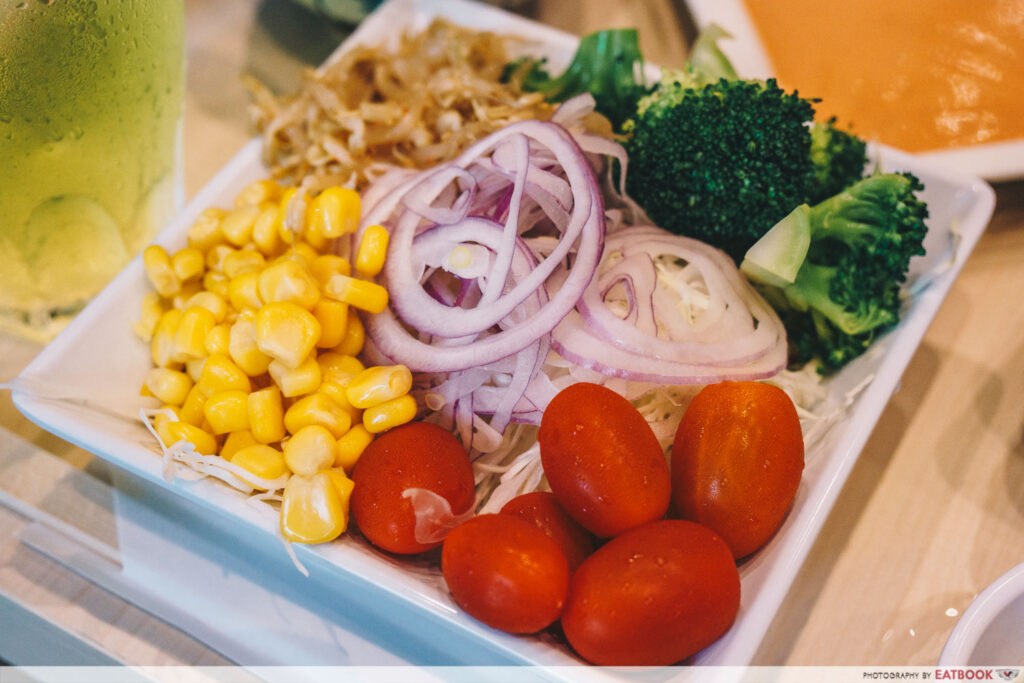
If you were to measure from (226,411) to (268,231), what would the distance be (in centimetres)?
39

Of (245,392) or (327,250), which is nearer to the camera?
(245,392)

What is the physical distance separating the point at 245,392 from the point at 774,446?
3.01ft

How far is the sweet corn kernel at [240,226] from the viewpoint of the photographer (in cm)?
144

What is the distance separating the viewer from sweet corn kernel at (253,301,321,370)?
1183mm

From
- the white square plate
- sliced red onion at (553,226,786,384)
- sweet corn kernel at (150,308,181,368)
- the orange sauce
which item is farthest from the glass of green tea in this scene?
the orange sauce

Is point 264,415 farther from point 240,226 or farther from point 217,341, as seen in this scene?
point 240,226

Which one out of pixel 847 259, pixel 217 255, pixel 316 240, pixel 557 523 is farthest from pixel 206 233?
pixel 847 259

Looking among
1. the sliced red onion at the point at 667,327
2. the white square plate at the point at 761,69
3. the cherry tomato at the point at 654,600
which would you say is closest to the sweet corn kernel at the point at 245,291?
the sliced red onion at the point at 667,327

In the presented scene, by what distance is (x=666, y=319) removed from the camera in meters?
1.35

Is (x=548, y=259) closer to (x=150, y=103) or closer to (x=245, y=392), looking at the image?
(x=245, y=392)

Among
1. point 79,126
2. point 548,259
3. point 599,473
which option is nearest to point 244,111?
point 79,126

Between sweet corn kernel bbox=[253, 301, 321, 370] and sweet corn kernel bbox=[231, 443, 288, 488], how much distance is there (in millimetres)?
156

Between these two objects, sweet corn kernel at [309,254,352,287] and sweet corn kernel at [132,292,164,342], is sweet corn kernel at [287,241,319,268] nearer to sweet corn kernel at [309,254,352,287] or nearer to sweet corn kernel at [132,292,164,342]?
sweet corn kernel at [309,254,352,287]

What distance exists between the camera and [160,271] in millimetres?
1392
